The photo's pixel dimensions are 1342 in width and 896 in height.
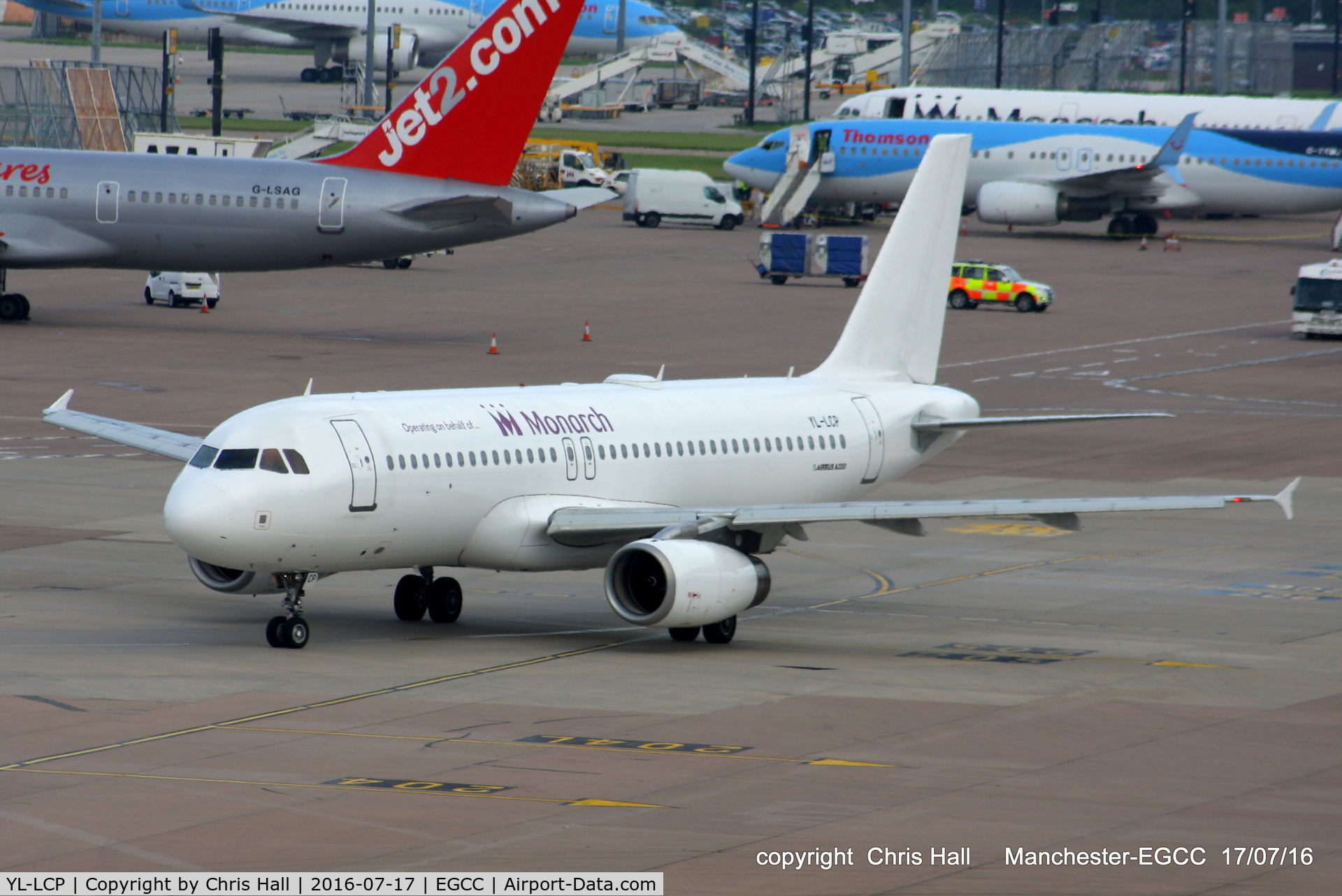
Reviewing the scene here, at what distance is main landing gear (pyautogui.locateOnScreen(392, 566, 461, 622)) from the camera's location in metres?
32.1

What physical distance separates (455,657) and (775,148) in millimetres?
87081

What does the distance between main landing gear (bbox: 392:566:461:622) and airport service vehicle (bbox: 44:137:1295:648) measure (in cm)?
3

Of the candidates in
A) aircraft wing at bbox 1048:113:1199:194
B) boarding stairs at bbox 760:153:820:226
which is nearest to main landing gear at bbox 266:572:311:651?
boarding stairs at bbox 760:153:820:226

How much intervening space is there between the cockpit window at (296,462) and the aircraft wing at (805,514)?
4.30m

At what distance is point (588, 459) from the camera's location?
3178 centimetres

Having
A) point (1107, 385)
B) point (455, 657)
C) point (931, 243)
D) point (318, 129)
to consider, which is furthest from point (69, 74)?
point (455, 657)

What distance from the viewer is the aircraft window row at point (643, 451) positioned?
29594 millimetres

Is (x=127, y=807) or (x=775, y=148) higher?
(x=775, y=148)

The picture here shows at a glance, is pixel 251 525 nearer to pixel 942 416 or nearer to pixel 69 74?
pixel 942 416

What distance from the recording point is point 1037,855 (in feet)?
63.2

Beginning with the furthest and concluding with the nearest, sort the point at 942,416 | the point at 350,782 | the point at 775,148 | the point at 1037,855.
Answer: the point at 775,148 < the point at 942,416 < the point at 350,782 < the point at 1037,855

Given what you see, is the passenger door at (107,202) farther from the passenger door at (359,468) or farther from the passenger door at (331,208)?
the passenger door at (359,468)

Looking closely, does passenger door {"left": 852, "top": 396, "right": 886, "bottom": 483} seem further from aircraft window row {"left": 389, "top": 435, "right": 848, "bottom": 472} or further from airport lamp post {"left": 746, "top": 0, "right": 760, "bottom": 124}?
airport lamp post {"left": 746, "top": 0, "right": 760, "bottom": 124}

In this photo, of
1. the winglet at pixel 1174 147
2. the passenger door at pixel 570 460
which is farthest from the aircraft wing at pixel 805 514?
the winglet at pixel 1174 147
